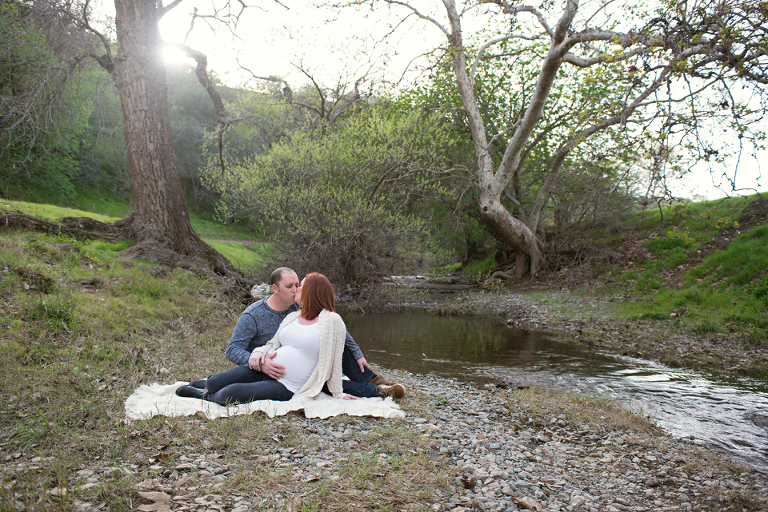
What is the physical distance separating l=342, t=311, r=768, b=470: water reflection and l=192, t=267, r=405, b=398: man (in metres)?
3.13

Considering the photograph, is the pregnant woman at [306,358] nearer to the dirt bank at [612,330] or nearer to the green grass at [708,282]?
the green grass at [708,282]

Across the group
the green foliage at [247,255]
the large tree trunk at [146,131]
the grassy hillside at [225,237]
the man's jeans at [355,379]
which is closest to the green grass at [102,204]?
the grassy hillside at [225,237]

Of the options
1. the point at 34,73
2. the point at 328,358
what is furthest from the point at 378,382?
the point at 34,73

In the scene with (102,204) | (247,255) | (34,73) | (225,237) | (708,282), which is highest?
(34,73)

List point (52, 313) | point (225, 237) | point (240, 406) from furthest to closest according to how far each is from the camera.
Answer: point (225, 237) < point (52, 313) < point (240, 406)

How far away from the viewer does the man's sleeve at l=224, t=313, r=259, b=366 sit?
5641 mm

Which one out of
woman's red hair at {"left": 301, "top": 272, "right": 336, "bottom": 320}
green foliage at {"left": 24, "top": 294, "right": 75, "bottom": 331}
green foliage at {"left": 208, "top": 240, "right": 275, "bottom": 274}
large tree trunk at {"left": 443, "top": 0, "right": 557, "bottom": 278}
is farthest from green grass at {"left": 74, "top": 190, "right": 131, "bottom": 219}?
woman's red hair at {"left": 301, "top": 272, "right": 336, "bottom": 320}

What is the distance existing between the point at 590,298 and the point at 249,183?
12.8 metres

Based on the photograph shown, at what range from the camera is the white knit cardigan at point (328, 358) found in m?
5.36

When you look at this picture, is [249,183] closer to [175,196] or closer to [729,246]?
[175,196]

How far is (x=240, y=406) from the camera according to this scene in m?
4.99

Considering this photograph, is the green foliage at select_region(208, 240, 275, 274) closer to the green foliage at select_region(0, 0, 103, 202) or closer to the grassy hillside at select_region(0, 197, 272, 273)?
the grassy hillside at select_region(0, 197, 272, 273)

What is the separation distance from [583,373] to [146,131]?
1237 cm

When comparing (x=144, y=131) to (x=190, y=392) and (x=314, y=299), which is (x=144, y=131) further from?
(x=314, y=299)
